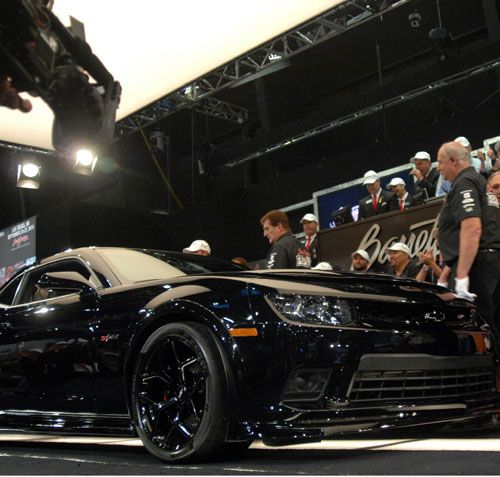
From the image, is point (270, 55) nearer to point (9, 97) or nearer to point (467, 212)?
point (467, 212)

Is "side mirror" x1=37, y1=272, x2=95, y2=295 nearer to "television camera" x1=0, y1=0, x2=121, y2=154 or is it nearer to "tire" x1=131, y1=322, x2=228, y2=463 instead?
"tire" x1=131, y1=322, x2=228, y2=463

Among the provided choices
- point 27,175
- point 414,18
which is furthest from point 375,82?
A: point 27,175

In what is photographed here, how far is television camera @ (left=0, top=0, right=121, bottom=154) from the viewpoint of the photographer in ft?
5.65

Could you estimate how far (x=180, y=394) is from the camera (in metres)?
3.07

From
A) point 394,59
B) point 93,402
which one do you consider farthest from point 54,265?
point 394,59

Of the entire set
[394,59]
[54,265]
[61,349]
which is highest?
[394,59]

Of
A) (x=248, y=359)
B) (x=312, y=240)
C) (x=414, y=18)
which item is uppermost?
(x=414, y=18)

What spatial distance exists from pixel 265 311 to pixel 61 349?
1.39 metres

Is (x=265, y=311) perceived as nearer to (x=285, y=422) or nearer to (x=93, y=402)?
(x=285, y=422)

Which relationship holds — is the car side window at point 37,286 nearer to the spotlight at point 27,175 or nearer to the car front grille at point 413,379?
the car front grille at point 413,379

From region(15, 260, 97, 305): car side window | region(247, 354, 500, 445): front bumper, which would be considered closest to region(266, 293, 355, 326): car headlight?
region(247, 354, 500, 445): front bumper

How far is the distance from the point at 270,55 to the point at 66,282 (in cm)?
709

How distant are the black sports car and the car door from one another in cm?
1

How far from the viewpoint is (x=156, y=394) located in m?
3.21
